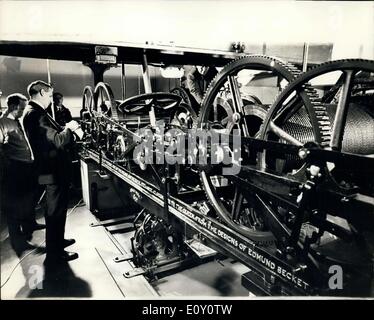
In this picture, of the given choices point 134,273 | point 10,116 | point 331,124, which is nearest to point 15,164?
point 10,116

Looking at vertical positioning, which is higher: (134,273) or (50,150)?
(50,150)

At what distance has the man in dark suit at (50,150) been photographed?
2754 mm

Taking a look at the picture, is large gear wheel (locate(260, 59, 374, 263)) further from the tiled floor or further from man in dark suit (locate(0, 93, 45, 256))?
the tiled floor

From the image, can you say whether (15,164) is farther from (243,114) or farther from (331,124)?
(331,124)

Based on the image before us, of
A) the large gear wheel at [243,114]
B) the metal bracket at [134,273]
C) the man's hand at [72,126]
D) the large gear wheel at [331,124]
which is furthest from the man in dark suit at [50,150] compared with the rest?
the large gear wheel at [331,124]

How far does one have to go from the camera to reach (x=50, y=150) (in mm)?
2900

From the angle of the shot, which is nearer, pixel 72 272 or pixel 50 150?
pixel 50 150

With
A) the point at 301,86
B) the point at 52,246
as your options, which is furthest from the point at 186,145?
the point at 52,246

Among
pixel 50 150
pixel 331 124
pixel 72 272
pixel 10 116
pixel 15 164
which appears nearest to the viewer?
pixel 331 124

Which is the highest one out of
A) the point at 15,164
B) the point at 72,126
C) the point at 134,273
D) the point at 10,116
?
the point at 10,116

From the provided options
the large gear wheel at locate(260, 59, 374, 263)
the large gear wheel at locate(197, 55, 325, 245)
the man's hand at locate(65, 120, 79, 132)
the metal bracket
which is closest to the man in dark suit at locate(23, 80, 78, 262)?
the man's hand at locate(65, 120, 79, 132)

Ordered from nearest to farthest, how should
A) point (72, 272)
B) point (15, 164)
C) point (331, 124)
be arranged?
point (331, 124) → point (15, 164) → point (72, 272)

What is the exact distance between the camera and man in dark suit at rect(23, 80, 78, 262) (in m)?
2.75
